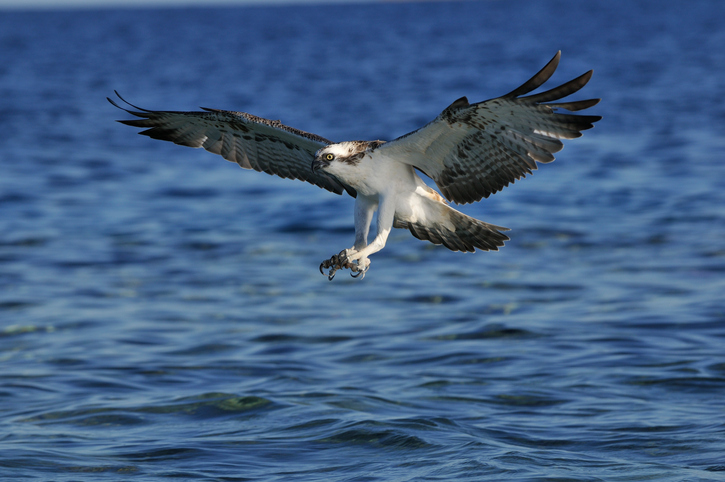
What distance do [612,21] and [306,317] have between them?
69055mm

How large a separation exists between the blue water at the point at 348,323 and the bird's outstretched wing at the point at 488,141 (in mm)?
2575

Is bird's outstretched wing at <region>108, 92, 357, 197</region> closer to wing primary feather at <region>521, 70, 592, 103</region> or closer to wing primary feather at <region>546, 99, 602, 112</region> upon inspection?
wing primary feather at <region>521, 70, 592, 103</region>

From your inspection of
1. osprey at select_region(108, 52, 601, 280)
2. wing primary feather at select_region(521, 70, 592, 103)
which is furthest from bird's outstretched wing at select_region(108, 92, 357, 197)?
wing primary feather at select_region(521, 70, 592, 103)

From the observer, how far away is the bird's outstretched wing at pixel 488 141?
554 cm

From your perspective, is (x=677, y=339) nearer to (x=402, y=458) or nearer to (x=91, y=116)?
(x=402, y=458)

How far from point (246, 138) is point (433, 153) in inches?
76.9

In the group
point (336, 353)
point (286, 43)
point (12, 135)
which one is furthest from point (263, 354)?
point (286, 43)

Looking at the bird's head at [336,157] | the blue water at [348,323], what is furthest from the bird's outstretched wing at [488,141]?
the blue water at [348,323]

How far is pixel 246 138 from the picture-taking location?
24.5 feet

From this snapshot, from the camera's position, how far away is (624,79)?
34.8 m

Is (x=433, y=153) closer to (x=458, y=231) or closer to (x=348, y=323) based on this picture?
(x=458, y=231)

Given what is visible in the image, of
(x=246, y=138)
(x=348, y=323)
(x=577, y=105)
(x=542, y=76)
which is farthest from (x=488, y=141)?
(x=348, y=323)

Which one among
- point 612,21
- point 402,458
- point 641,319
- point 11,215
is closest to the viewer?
point 402,458

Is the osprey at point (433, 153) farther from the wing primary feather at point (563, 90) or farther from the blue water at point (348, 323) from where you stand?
the blue water at point (348, 323)
